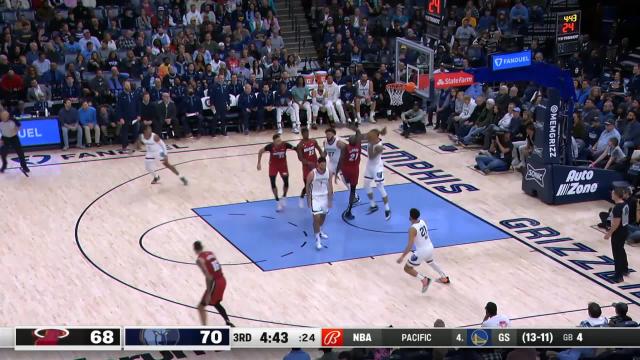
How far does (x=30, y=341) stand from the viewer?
15.3m

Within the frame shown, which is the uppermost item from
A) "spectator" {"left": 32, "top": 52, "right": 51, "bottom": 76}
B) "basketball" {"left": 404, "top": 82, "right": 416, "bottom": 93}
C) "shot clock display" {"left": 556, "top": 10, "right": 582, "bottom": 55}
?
"shot clock display" {"left": 556, "top": 10, "right": 582, "bottom": 55}

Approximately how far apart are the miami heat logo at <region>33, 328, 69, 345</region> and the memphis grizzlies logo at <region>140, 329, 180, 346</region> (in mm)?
1120

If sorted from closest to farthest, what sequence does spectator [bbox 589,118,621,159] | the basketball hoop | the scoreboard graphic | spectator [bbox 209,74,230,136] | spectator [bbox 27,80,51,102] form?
the scoreboard graphic, spectator [bbox 589,118,621,159], spectator [bbox 27,80,51,102], spectator [bbox 209,74,230,136], the basketball hoop

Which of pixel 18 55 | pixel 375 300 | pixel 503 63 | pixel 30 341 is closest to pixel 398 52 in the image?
pixel 503 63

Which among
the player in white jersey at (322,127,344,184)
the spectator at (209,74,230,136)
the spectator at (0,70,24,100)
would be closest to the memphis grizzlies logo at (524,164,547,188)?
the player in white jersey at (322,127,344,184)

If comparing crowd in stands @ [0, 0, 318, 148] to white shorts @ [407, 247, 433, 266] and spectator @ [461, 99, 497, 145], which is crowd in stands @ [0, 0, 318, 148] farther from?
white shorts @ [407, 247, 433, 266]

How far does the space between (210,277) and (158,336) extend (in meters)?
1.29

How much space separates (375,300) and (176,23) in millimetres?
17644

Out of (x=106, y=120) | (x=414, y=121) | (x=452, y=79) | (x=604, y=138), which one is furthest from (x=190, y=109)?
(x=604, y=138)

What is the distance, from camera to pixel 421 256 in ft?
59.1

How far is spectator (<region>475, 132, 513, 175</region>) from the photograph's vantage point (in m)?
25.1

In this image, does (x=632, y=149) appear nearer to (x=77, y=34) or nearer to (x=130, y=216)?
(x=130, y=216)

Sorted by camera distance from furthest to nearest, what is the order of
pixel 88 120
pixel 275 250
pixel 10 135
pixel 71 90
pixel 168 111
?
pixel 71 90, pixel 168 111, pixel 88 120, pixel 10 135, pixel 275 250

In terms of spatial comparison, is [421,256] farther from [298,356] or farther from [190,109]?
[190,109]
